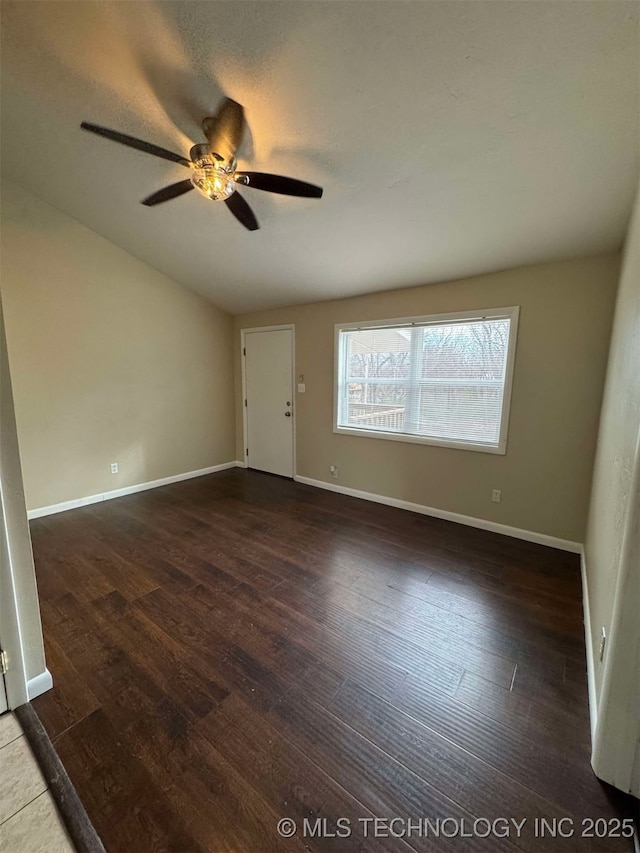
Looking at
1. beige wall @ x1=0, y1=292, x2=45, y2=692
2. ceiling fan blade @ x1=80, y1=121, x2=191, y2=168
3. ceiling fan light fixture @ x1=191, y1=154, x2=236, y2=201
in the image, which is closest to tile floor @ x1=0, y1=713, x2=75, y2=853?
beige wall @ x1=0, y1=292, x2=45, y2=692

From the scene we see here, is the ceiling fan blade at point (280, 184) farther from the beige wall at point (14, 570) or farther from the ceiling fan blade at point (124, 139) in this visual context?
the beige wall at point (14, 570)

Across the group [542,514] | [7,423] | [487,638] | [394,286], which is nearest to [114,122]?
[7,423]

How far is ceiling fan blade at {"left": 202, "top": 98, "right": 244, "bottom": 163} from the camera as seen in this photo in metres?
1.59

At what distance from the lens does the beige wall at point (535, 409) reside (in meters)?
2.49

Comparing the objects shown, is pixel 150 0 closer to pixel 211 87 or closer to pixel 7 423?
pixel 211 87

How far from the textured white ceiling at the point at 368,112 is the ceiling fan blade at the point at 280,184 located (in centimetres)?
34

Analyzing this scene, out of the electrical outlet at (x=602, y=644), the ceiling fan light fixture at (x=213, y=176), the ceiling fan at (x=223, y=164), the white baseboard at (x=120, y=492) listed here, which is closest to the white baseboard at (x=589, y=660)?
the electrical outlet at (x=602, y=644)

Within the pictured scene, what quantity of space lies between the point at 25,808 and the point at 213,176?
2701mm

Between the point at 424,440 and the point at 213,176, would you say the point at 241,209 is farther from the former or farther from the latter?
the point at 424,440

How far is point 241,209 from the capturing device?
6.78 ft

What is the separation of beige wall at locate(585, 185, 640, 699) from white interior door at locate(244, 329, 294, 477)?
3.22m

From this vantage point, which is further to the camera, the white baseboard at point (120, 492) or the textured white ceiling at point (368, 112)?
the white baseboard at point (120, 492)

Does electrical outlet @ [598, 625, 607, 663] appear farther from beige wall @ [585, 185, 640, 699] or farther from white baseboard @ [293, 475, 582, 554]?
white baseboard @ [293, 475, 582, 554]

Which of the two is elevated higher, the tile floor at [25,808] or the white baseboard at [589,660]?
the white baseboard at [589,660]
